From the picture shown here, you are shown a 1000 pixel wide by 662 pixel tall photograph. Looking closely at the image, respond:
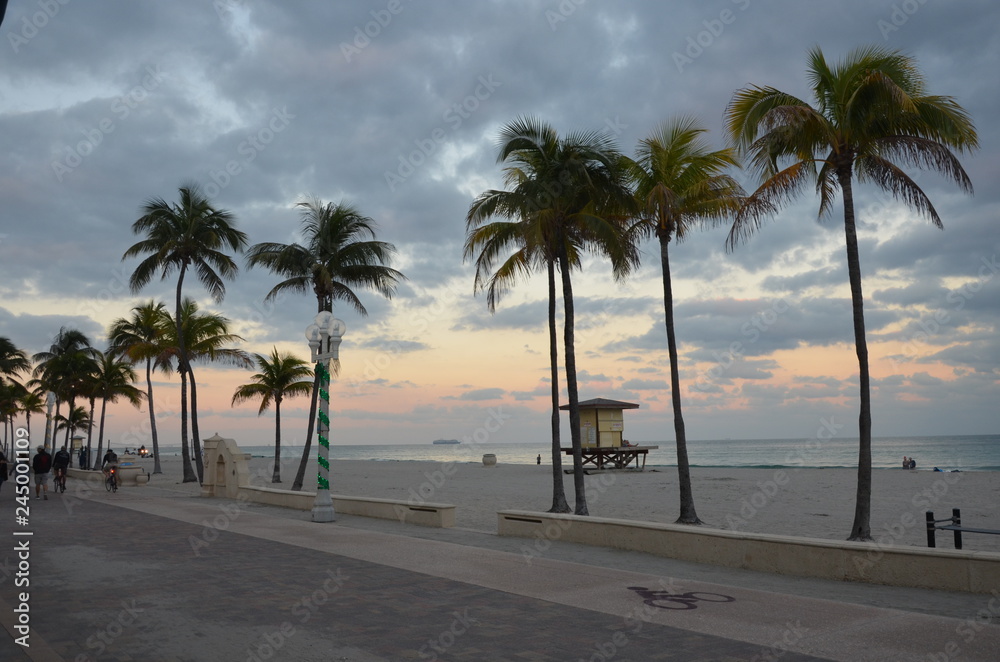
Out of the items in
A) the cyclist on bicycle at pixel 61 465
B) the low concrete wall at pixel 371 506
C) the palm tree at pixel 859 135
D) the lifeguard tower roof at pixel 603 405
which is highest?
the palm tree at pixel 859 135

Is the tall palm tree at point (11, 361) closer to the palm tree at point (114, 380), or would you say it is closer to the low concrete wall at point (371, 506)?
the palm tree at point (114, 380)

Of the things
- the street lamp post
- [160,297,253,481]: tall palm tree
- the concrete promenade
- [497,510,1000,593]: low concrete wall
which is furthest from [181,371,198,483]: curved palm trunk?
[497,510,1000,593]: low concrete wall

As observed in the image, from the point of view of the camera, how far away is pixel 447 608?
25.2 feet

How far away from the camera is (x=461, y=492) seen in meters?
28.7

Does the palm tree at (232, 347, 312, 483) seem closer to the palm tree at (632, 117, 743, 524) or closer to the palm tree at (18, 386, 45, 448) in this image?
the palm tree at (632, 117, 743, 524)

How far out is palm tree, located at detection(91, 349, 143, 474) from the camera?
5434 cm

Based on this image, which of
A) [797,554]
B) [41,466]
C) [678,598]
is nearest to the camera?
[678,598]

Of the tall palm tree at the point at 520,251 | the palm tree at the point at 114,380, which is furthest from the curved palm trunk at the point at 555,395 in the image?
the palm tree at the point at 114,380

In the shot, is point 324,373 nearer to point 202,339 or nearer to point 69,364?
point 202,339

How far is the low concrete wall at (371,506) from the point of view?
49.9 ft

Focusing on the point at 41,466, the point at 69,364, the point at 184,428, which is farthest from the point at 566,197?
the point at 69,364

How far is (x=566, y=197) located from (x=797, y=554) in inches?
452

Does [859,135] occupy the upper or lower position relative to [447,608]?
upper

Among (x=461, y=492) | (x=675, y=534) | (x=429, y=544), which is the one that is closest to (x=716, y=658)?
(x=675, y=534)
